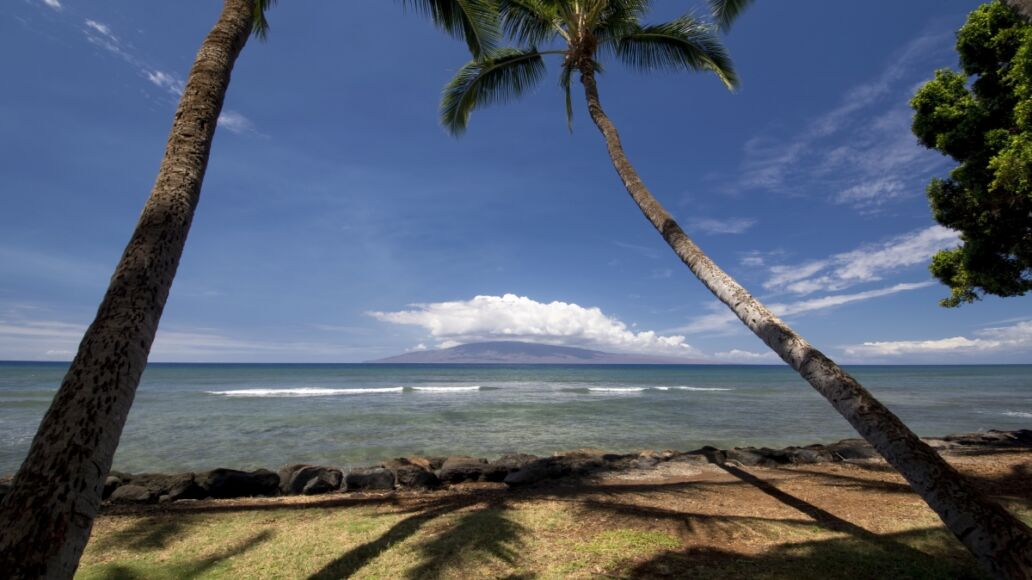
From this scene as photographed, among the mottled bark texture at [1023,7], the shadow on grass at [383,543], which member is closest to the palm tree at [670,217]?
the mottled bark texture at [1023,7]

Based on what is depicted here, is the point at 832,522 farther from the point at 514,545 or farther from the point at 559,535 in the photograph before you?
the point at 514,545

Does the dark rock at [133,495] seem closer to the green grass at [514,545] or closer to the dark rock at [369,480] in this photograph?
the green grass at [514,545]

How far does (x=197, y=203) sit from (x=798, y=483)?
9747 mm

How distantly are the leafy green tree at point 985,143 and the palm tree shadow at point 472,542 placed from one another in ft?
35.0

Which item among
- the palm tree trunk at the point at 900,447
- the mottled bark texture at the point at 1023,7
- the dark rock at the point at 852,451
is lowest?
the dark rock at the point at 852,451

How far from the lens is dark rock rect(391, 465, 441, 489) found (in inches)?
340

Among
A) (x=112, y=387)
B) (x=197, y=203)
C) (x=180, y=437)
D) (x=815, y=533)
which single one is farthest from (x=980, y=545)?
(x=180, y=437)

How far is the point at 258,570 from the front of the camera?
4621 mm

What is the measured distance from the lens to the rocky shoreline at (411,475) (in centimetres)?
788

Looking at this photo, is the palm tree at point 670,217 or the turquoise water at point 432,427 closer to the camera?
the palm tree at point 670,217

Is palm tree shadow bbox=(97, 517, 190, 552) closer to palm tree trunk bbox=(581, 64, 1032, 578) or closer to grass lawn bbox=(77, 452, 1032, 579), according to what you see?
grass lawn bbox=(77, 452, 1032, 579)

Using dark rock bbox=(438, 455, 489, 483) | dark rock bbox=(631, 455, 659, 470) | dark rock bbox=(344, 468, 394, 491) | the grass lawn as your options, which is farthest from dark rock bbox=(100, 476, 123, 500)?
A: dark rock bbox=(631, 455, 659, 470)

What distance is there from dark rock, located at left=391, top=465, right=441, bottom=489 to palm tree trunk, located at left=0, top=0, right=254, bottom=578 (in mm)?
6914

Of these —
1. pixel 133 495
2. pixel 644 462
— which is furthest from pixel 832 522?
pixel 133 495
